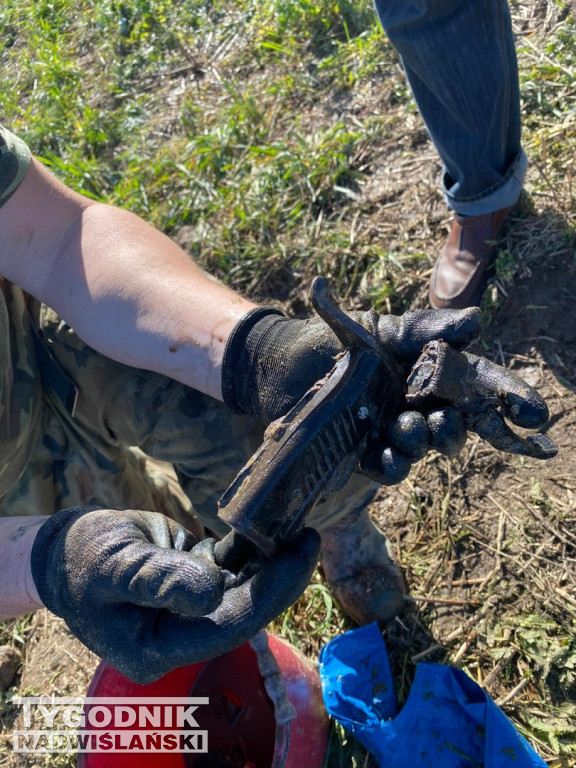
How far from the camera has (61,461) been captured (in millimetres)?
2223

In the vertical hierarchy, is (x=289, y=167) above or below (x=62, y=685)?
Answer: above

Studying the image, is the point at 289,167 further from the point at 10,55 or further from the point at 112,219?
the point at 10,55

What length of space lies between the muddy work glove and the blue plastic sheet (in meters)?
0.84

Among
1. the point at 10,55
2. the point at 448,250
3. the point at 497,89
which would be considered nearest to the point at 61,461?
the point at 448,250

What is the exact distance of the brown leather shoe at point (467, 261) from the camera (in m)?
2.58

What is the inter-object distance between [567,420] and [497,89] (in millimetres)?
1102

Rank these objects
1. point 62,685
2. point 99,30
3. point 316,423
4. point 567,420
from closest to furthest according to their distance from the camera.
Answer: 1. point 316,423
2. point 567,420
3. point 62,685
4. point 99,30

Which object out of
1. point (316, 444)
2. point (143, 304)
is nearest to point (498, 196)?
point (143, 304)

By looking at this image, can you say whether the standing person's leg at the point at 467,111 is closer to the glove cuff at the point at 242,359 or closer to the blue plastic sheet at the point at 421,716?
the glove cuff at the point at 242,359

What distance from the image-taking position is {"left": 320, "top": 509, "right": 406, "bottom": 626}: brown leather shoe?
2275mm

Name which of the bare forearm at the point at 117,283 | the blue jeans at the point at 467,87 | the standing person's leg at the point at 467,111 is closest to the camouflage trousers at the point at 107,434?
the bare forearm at the point at 117,283

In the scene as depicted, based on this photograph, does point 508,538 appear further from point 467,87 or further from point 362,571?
point 467,87

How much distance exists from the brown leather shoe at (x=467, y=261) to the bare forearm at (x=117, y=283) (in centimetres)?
95

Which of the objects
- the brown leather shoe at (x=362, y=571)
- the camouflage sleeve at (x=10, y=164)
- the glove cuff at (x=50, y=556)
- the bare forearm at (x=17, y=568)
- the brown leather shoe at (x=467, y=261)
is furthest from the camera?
the brown leather shoe at (x=467, y=261)
